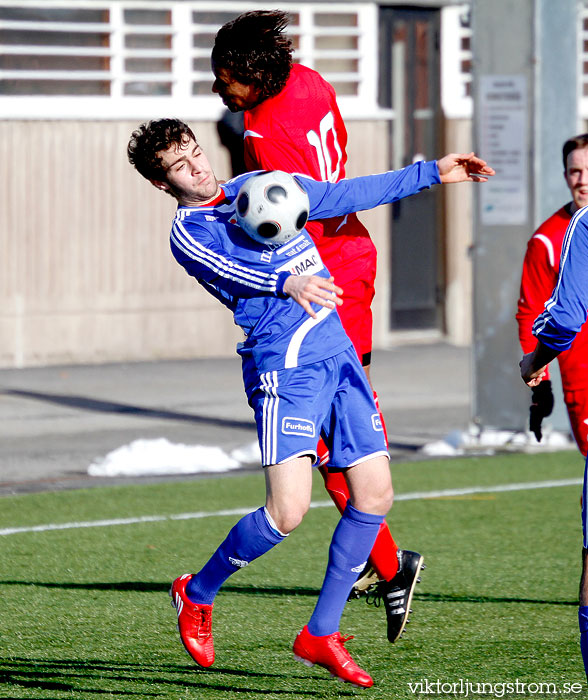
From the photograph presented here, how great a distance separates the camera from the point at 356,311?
5.96 m

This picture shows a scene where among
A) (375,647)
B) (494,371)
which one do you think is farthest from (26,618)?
(494,371)

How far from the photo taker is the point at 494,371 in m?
11.5

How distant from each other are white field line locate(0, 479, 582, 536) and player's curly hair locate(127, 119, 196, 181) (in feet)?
11.6

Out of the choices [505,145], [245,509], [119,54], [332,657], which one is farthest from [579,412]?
[119,54]

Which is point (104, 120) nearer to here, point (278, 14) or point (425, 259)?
point (425, 259)

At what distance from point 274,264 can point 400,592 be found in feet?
4.90

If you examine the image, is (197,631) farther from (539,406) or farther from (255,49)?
(255,49)

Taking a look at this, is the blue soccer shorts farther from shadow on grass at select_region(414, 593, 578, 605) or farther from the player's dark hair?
shadow on grass at select_region(414, 593, 578, 605)

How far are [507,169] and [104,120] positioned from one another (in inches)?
255

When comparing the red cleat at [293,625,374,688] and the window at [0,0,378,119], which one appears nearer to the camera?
the red cleat at [293,625,374,688]

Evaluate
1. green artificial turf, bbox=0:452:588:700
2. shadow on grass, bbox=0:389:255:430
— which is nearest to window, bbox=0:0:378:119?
shadow on grass, bbox=0:389:255:430

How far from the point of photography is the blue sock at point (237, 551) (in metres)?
5.12

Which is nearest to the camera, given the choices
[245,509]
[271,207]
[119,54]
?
[271,207]

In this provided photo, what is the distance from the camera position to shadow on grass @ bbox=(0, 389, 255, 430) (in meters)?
12.6
